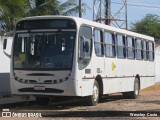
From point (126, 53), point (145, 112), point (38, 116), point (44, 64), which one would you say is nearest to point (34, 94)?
point (44, 64)

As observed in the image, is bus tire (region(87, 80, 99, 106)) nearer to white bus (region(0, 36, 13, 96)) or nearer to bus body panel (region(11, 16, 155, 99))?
bus body panel (region(11, 16, 155, 99))

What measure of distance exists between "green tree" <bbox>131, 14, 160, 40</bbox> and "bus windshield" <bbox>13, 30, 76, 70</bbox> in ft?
218

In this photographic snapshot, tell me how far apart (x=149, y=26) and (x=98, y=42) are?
224ft

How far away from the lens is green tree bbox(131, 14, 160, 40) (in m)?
83.8

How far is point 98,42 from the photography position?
19.0m

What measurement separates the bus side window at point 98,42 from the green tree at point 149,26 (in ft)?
211

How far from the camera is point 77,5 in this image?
33.4 meters

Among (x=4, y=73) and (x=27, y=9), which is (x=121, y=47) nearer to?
(x=4, y=73)

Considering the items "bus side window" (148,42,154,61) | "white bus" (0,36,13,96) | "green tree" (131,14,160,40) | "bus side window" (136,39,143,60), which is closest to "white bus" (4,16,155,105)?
"white bus" (0,36,13,96)

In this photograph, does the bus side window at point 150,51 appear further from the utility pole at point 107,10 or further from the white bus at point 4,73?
the utility pole at point 107,10

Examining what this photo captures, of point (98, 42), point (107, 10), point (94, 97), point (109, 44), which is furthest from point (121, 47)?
point (107, 10)

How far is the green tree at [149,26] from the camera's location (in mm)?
83812

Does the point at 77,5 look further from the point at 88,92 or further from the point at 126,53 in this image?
the point at 88,92

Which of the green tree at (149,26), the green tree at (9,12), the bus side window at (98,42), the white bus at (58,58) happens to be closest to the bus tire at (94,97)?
the white bus at (58,58)
